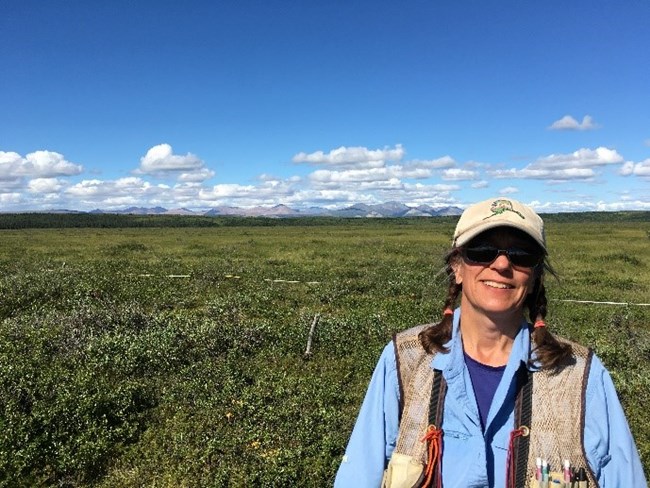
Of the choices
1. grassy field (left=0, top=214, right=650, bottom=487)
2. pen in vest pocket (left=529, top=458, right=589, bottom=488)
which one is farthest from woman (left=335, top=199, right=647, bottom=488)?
grassy field (left=0, top=214, right=650, bottom=487)

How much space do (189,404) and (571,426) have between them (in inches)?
287

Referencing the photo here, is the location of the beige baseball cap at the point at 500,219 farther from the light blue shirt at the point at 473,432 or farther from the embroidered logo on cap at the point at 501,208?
the light blue shirt at the point at 473,432

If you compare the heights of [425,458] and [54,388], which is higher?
[425,458]

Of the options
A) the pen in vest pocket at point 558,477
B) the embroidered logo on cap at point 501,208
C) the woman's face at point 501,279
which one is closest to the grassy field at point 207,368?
the woman's face at point 501,279

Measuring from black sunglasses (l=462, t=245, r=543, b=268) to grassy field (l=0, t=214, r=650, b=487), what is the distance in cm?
34

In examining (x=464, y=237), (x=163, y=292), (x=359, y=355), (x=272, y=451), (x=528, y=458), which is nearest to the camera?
(x=528, y=458)

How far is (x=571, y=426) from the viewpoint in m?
2.21

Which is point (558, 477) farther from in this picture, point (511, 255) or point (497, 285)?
point (511, 255)

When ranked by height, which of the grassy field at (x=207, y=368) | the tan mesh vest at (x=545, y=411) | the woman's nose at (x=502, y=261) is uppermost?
the woman's nose at (x=502, y=261)

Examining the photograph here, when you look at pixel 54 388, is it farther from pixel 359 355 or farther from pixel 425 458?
pixel 425 458

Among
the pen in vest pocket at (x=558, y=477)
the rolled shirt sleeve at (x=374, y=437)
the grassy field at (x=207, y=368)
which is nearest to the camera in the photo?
the pen in vest pocket at (x=558, y=477)

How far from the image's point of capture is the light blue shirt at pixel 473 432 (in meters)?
2.21

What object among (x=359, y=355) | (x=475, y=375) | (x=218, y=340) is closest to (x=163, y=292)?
(x=218, y=340)

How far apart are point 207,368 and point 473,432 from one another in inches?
329
